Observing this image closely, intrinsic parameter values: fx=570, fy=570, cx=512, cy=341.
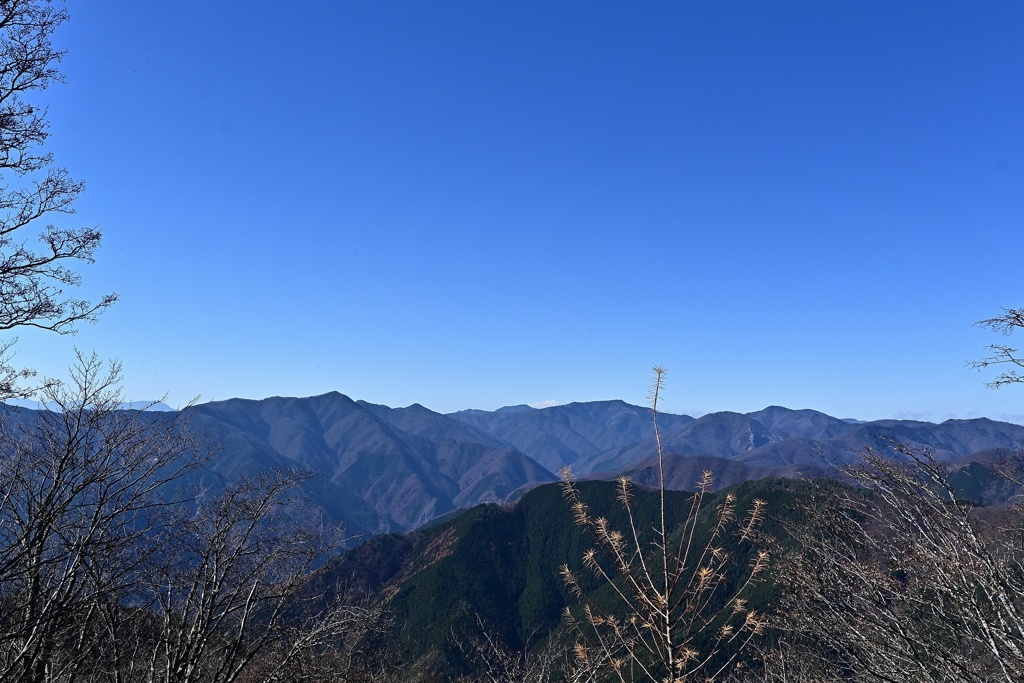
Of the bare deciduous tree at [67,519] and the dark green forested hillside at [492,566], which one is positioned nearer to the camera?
the bare deciduous tree at [67,519]

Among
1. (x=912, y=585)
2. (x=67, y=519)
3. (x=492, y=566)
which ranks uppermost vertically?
(x=67, y=519)

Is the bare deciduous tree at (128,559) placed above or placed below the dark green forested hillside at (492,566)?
above

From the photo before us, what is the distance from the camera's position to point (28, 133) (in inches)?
444

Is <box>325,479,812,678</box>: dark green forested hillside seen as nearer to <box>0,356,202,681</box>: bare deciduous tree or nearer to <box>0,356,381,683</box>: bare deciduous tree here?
<box>0,356,381,683</box>: bare deciduous tree

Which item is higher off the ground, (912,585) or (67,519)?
(67,519)

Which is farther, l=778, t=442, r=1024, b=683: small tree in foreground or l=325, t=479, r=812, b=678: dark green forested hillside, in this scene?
l=325, t=479, r=812, b=678: dark green forested hillside

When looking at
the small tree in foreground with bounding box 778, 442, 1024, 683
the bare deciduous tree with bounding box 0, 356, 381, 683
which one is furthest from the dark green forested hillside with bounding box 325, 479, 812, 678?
the small tree in foreground with bounding box 778, 442, 1024, 683

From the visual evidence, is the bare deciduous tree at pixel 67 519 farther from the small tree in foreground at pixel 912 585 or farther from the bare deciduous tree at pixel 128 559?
the small tree in foreground at pixel 912 585

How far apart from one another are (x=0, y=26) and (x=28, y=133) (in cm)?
196

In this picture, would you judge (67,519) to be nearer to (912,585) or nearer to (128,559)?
(128,559)

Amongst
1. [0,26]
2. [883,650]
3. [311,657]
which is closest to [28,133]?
[0,26]

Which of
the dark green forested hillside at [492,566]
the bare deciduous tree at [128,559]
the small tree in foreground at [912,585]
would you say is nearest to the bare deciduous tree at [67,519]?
the bare deciduous tree at [128,559]

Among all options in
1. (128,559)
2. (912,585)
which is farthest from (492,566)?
(912,585)

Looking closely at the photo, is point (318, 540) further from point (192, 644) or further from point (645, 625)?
point (645, 625)
